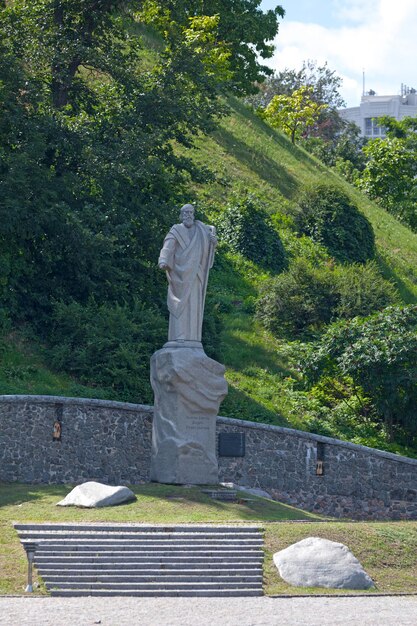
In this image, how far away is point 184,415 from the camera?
22922 mm

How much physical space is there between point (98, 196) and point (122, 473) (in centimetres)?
868

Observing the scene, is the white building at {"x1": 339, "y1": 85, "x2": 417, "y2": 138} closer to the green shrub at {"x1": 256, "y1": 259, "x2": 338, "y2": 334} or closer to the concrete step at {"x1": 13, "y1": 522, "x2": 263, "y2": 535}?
the green shrub at {"x1": 256, "y1": 259, "x2": 338, "y2": 334}

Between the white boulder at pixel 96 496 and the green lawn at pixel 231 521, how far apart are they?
19 cm

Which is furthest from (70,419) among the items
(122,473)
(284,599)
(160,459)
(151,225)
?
(284,599)

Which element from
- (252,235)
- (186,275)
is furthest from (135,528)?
(252,235)

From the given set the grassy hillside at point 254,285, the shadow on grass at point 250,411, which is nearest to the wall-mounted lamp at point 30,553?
the grassy hillside at point 254,285

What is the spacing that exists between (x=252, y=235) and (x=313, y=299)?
554cm

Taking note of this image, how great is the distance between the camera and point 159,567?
17422 mm

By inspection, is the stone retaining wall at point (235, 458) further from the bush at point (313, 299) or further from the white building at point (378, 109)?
the white building at point (378, 109)

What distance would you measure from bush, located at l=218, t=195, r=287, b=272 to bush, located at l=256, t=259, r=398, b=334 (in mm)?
3768

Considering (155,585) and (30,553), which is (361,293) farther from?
(30,553)

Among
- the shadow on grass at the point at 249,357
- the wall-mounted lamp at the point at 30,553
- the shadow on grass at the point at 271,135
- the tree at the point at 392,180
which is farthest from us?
the tree at the point at 392,180

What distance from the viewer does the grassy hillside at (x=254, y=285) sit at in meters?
29.4

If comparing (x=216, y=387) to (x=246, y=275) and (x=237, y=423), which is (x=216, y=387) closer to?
(x=237, y=423)
